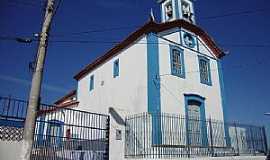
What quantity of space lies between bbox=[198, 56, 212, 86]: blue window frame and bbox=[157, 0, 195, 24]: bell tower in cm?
280

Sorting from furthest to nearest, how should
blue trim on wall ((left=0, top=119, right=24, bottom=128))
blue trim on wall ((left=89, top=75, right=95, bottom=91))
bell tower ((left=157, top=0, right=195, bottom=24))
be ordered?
1. blue trim on wall ((left=89, top=75, right=95, bottom=91))
2. bell tower ((left=157, top=0, right=195, bottom=24))
3. blue trim on wall ((left=0, top=119, right=24, bottom=128))

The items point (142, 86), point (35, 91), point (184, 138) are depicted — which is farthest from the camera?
point (142, 86)

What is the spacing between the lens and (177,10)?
16344mm

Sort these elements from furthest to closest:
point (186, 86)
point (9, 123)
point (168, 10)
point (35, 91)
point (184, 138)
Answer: point (168, 10), point (186, 86), point (184, 138), point (9, 123), point (35, 91)

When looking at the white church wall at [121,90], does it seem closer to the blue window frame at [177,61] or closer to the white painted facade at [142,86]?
the white painted facade at [142,86]

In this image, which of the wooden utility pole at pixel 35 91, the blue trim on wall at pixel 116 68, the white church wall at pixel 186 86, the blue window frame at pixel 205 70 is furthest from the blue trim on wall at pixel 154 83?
the wooden utility pole at pixel 35 91

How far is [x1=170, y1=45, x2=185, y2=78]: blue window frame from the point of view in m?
13.9

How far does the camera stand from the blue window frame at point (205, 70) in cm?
1579

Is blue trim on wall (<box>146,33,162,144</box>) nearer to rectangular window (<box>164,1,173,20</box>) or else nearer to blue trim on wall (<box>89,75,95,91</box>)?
rectangular window (<box>164,1,173,20</box>)

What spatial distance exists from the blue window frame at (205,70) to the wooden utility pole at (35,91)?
11.0 meters

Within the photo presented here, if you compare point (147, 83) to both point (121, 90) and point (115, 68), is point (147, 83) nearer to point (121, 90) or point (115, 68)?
point (121, 90)

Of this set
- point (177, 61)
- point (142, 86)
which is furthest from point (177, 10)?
point (142, 86)

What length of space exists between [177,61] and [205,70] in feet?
9.30

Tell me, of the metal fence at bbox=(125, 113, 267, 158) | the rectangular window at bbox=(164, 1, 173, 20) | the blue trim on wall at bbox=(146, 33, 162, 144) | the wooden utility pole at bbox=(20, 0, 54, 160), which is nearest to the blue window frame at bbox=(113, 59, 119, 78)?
the blue trim on wall at bbox=(146, 33, 162, 144)
